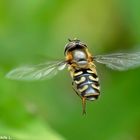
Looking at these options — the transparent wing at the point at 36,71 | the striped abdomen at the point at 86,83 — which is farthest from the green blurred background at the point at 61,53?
the striped abdomen at the point at 86,83

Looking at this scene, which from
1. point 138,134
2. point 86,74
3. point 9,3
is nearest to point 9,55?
point 9,3

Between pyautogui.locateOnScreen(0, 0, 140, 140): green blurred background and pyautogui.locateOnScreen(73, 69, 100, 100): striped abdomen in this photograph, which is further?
pyautogui.locateOnScreen(0, 0, 140, 140): green blurred background

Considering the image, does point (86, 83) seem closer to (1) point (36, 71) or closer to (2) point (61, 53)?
(1) point (36, 71)

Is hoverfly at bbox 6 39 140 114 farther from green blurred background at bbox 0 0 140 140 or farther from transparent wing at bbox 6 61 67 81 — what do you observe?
green blurred background at bbox 0 0 140 140

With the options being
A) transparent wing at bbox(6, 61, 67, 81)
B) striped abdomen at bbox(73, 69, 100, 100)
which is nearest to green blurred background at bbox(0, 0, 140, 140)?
transparent wing at bbox(6, 61, 67, 81)

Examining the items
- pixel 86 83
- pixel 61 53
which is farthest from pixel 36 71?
pixel 61 53
